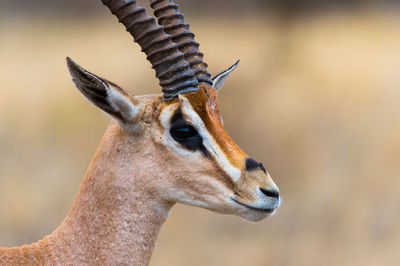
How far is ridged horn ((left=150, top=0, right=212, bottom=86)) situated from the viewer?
296cm

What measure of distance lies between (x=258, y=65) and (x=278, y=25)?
495mm

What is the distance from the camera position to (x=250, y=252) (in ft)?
19.4

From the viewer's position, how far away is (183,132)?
2.72 metres

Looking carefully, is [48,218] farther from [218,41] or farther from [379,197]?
[379,197]

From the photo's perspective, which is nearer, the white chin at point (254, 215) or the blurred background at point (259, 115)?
the white chin at point (254, 215)

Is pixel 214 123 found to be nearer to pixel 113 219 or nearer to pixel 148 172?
pixel 148 172

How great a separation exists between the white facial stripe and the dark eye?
0.03 meters

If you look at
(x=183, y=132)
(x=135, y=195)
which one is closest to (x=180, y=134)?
(x=183, y=132)

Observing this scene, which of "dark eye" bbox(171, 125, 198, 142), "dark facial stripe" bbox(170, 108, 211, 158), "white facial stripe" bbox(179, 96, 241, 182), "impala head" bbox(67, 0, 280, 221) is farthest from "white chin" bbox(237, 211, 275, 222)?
"dark eye" bbox(171, 125, 198, 142)

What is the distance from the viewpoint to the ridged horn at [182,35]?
9.72 feet

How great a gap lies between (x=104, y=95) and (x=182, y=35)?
1.94 feet

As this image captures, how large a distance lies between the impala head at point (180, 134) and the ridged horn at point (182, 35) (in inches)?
3.4

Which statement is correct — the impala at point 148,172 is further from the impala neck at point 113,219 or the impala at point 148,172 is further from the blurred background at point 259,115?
the blurred background at point 259,115

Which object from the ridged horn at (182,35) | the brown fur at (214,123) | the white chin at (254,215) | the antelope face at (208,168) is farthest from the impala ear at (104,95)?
the white chin at (254,215)
